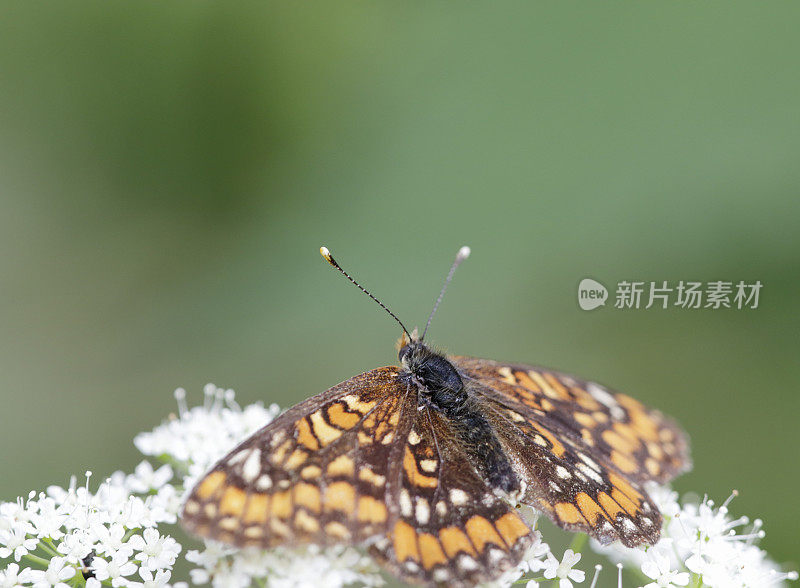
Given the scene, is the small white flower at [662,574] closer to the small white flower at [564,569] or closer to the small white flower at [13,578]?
the small white flower at [564,569]

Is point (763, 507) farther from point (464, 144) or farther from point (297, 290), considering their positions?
point (297, 290)

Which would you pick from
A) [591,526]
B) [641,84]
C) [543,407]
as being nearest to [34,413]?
[543,407]

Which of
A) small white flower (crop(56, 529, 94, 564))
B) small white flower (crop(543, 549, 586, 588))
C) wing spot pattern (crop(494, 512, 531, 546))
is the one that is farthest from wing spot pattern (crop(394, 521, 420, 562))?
small white flower (crop(56, 529, 94, 564))

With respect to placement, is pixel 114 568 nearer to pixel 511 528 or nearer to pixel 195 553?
pixel 195 553

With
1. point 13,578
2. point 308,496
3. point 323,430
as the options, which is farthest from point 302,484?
point 13,578

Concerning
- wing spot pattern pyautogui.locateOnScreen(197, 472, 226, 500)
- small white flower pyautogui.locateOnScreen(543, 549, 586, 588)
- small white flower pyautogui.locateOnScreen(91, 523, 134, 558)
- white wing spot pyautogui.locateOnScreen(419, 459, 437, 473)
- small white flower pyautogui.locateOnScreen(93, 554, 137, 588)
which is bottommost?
small white flower pyautogui.locateOnScreen(543, 549, 586, 588)

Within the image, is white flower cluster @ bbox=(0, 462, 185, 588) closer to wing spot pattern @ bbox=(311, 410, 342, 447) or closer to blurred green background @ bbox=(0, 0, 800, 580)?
wing spot pattern @ bbox=(311, 410, 342, 447)

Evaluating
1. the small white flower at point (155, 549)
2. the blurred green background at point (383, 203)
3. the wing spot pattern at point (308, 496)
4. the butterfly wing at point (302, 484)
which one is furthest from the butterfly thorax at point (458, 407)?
the blurred green background at point (383, 203)
